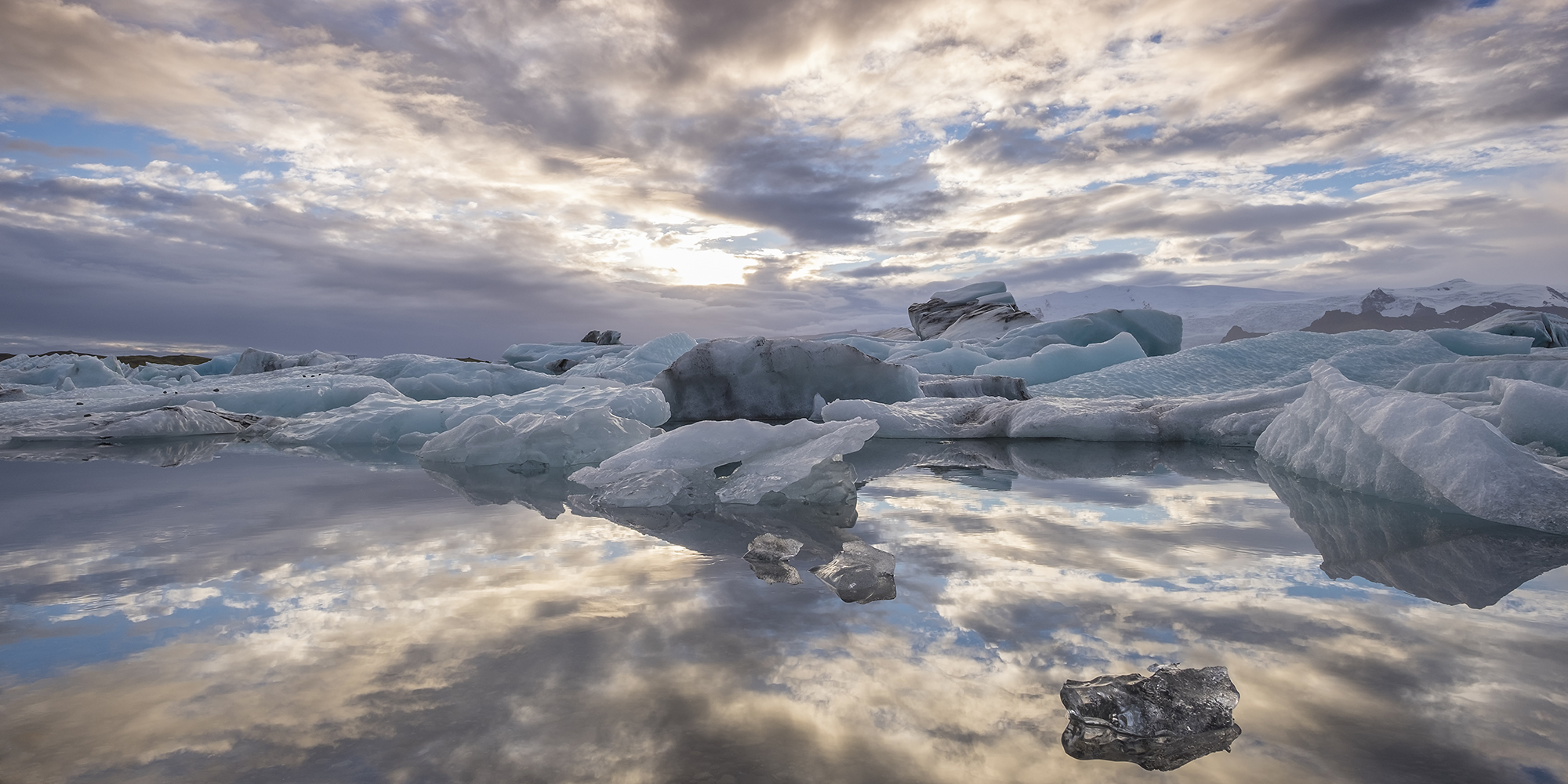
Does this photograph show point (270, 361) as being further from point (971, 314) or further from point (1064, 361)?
point (971, 314)

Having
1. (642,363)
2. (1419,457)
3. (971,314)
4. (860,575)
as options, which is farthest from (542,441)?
(971,314)

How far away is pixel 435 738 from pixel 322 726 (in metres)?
0.21

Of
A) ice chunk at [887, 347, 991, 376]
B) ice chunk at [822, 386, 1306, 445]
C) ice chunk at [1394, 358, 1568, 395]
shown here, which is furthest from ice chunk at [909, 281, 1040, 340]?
ice chunk at [822, 386, 1306, 445]

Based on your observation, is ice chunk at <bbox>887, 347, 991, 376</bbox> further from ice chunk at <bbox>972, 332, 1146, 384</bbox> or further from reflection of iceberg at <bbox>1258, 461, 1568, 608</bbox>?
reflection of iceberg at <bbox>1258, 461, 1568, 608</bbox>

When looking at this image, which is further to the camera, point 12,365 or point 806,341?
point 12,365

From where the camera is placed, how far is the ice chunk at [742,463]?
3.12m

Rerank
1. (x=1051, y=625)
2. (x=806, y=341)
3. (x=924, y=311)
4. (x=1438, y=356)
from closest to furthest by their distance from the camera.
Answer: (x=1051, y=625) → (x=806, y=341) → (x=1438, y=356) → (x=924, y=311)

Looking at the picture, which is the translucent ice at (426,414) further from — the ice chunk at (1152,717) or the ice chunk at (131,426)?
the ice chunk at (1152,717)

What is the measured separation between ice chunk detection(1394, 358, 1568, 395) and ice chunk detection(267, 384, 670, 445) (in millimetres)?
6818

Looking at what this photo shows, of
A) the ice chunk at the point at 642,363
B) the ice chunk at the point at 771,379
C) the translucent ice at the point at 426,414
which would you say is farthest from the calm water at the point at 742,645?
the ice chunk at the point at 642,363

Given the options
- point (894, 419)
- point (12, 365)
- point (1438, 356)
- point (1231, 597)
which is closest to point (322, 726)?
point (1231, 597)

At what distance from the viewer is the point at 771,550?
2184 mm

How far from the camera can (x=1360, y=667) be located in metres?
1.35

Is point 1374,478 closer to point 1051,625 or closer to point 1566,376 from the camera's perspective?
point 1051,625
